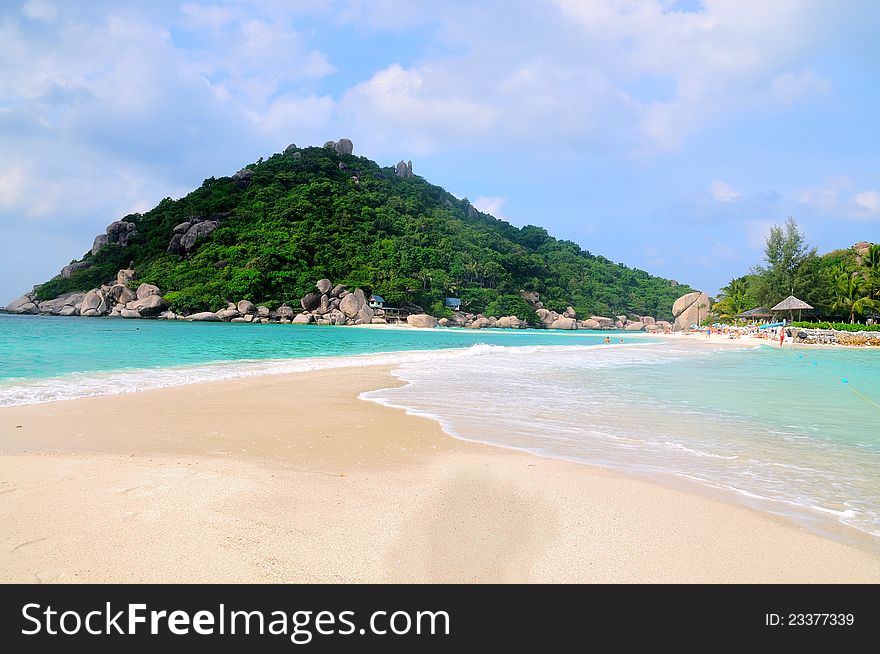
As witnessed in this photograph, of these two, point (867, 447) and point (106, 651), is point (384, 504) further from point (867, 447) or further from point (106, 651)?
point (867, 447)

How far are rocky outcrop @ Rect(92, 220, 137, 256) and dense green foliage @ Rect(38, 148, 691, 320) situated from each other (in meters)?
1.57

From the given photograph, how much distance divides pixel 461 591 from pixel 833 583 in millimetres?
2134

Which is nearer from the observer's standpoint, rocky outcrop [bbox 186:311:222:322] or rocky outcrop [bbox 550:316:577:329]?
rocky outcrop [bbox 186:311:222:322]

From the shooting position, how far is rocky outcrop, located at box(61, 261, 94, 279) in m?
82.9

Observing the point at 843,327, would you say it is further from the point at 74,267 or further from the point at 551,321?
the point at 74,267

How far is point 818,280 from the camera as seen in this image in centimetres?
5184

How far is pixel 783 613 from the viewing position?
2.54 m

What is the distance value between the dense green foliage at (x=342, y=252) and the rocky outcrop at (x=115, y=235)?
1.57 m

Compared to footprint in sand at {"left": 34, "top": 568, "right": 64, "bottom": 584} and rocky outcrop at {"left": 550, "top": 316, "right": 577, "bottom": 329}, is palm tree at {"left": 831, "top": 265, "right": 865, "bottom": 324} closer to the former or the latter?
rocky outcrop at {"left": 550, "top": 316, "right": 577, "bottom": 329}

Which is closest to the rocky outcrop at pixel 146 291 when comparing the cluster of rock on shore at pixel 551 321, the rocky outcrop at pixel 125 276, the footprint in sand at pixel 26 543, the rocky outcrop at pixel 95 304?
the rocky outcrop at pixel 125 276

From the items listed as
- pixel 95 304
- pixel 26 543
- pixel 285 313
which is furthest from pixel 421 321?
pixel 26 543

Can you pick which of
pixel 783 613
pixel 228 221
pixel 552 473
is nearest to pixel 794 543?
pixel 783 613

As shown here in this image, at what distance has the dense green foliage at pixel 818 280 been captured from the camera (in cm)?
4738

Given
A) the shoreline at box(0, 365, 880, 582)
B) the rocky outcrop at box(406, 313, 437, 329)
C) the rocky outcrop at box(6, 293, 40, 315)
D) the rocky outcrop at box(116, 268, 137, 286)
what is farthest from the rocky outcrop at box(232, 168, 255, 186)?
the shoreline at box(0, 365, 880, 582)
